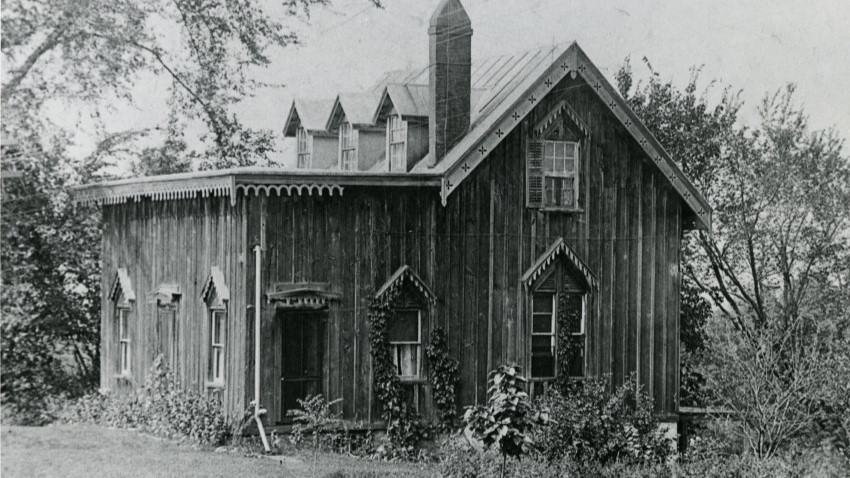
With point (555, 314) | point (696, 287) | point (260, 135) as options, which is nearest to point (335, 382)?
point (555, 314)

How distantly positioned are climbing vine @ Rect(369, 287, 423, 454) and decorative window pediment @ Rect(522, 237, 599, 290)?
3426mm

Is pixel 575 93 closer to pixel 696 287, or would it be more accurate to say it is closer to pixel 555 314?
pixel 555 314

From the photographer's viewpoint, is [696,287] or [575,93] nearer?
[575,93]

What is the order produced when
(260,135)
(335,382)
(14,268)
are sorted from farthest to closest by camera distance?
(260,135)
(14,268)
(335,382)

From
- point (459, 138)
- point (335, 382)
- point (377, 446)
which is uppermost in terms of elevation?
point (459, 138)

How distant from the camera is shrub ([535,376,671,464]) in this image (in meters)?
22.2

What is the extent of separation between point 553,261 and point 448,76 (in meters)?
4.85

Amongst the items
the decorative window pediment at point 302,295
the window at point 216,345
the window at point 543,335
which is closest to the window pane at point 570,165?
the window at point 543,335

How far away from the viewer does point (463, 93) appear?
79.5 feet

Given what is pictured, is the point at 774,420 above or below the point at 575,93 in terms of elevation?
below

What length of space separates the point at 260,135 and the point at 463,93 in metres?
8.51

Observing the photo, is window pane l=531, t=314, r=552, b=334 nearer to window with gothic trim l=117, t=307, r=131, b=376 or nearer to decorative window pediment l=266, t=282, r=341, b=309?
decorative window pediment l=266, t=282, r=341, b=309

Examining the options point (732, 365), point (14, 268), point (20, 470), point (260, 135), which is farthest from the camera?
point (260, 135)

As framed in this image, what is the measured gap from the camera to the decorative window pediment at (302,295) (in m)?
21.4
